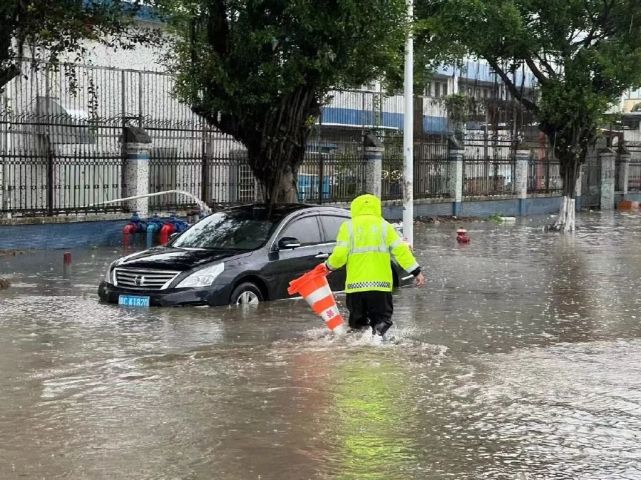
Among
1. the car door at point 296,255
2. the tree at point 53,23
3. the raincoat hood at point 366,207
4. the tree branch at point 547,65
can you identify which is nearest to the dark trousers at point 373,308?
the raincoat hood at point 366,207

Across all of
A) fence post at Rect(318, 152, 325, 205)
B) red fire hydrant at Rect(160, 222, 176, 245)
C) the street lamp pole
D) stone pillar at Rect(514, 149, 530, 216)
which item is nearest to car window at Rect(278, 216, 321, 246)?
the street lamp pole

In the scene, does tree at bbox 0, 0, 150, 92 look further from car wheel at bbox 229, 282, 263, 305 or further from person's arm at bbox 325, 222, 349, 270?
person's arm at bbox 325, 222, 349, 270

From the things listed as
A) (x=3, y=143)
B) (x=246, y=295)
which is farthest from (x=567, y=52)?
(x=246, y=295)

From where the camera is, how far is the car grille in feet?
39.4

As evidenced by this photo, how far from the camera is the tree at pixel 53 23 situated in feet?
45.6

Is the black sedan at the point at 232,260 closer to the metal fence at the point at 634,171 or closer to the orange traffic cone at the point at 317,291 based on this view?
the orange traffic cone at the point at 317,291

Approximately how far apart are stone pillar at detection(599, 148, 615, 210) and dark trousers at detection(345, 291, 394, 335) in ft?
114

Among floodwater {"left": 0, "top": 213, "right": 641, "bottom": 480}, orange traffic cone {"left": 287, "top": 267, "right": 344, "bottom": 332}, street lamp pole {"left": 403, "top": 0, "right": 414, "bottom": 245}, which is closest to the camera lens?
floodwater {"left": 0, "top": 213, "right": 641, "bottom": 480}

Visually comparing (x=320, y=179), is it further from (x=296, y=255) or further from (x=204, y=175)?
(x=296, y=255)

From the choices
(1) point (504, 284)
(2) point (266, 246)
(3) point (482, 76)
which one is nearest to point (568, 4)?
(1) point (504, 284)

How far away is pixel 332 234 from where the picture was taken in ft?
45.2

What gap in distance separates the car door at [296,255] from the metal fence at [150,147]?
5.69m

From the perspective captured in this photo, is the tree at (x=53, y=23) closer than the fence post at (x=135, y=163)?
Yes

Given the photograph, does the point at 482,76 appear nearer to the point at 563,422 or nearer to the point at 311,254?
the point at 311,254
